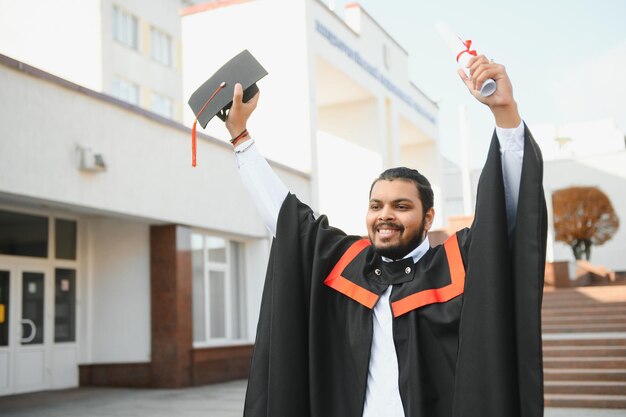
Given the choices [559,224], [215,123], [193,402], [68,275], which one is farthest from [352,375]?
[559,224]

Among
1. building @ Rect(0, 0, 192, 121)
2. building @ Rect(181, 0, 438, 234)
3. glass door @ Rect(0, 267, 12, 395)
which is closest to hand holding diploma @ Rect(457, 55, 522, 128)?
glass door @ Rect(0, 267, 12, 395)

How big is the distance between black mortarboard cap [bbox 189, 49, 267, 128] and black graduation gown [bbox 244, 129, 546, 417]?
0.50 metres

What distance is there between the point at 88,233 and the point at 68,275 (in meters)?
0.91

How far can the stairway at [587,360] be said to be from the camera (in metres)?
10.1

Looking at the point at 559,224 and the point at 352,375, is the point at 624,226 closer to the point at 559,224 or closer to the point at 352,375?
the point at 559,224

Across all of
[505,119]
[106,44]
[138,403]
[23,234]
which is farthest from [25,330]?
[106,44]

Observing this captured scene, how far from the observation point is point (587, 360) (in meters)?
11.2

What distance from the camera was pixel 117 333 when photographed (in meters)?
13.6

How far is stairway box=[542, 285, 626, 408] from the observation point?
1007 centimetres

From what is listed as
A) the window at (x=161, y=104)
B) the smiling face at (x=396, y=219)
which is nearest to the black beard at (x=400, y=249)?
the smiling face at (x=396, y=219)

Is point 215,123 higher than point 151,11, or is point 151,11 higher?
point 151,11

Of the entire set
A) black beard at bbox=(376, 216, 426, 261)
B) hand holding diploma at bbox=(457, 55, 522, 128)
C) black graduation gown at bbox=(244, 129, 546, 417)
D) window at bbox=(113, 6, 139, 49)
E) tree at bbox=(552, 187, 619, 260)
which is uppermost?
window at bbox=(113, 6, 139, 49)

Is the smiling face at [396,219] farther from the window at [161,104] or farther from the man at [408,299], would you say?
the window at [161,104]

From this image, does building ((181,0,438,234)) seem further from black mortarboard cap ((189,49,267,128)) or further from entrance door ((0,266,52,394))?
black mortarboard cap ((189,49,267,128))
